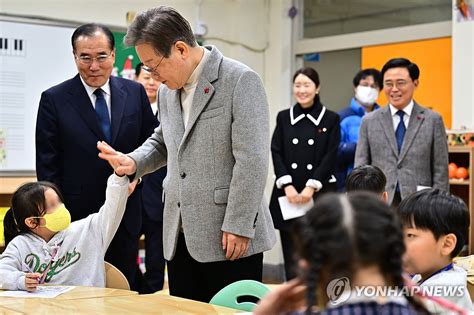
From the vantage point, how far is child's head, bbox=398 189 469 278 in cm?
210

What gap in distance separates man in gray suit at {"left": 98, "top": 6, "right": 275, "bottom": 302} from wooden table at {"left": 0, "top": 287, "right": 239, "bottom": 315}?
1.03 feet

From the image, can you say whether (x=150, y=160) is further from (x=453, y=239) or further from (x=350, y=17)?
(x=350, y=17)

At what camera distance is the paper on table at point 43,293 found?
2309mm

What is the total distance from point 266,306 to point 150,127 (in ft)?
7.42

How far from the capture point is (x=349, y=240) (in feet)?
3.50

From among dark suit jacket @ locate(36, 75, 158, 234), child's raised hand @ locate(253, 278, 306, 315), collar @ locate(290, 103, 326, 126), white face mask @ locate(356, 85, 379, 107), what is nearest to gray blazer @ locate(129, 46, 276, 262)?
dark suit jacket @ locate(36, 75, 158, 234)

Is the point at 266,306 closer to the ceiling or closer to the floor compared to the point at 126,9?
closer to the floor

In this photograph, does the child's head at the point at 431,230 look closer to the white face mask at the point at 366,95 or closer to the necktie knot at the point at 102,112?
the necktie knot at the point at 102,112

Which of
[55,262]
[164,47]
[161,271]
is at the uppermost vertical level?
[164,47]

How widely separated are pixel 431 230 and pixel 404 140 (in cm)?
181

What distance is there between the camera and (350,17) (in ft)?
21.3

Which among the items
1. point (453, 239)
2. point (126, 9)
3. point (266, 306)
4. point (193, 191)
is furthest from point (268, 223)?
point (126, 9)

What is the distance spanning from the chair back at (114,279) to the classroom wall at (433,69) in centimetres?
355

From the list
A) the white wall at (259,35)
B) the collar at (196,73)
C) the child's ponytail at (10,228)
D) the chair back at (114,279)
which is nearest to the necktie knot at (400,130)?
the collar at (196,73)
